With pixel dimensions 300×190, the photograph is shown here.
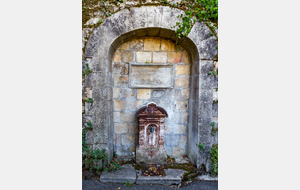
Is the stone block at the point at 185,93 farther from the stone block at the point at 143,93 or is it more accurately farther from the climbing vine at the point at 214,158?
the climbing vine at the point at 214,158

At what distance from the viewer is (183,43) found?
9.91 ft

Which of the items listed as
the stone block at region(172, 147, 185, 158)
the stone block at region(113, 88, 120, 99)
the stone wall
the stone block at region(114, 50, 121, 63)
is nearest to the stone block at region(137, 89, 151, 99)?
the stone wall

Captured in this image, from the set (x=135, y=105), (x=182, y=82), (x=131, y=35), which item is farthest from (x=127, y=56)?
(x=182, y=82)

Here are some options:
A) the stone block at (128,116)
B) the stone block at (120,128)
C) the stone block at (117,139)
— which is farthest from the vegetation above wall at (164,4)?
the stone block at (117,139)

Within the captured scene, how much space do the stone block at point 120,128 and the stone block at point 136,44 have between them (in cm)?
161

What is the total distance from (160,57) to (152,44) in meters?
0.31

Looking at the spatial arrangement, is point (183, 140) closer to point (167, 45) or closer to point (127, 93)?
point (127, 93)

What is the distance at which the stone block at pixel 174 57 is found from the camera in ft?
10.5

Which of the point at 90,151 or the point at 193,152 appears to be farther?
the point at 193,152

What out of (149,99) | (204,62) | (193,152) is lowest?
(193,152)

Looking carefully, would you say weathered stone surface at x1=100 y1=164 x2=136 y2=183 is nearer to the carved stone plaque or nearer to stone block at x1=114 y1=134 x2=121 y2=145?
stone block at x1=114 y1=134 x2=121 y2=145

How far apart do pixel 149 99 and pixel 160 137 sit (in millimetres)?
808

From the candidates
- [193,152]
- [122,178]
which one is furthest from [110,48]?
[193,152]

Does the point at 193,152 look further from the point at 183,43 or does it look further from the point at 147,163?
the point at 183,43
